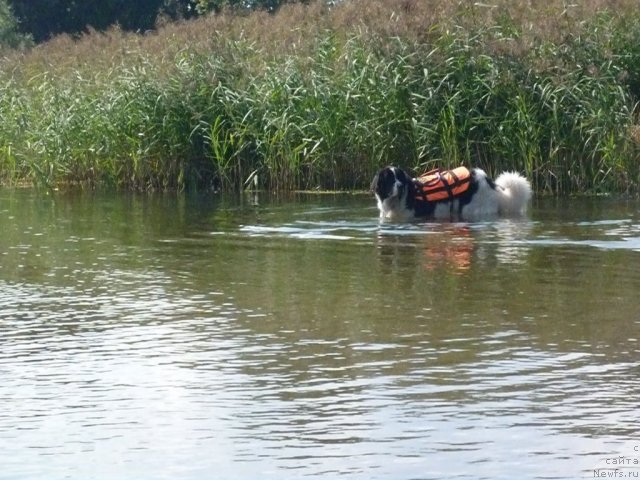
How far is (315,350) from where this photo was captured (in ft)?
23.5

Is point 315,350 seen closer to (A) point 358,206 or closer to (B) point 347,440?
(B) point 347,440

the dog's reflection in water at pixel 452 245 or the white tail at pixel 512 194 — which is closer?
the dog's reflection in water at pixel 452 245

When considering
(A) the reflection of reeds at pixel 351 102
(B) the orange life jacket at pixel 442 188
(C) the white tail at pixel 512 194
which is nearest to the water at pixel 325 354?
(B) the orange life jacket at pixel 442 188

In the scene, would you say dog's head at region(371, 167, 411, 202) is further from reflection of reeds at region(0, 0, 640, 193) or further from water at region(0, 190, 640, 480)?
reflection of reeds at region(0, 0, 640, 193)

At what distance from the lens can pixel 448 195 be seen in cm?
1369

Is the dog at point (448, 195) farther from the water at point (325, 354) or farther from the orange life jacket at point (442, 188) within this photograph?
the water at point (325, 354)

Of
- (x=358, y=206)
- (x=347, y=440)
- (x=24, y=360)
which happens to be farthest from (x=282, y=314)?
(x=358, y=206)

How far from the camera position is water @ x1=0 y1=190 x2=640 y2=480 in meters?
5.26

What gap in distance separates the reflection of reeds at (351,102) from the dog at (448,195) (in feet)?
7.62

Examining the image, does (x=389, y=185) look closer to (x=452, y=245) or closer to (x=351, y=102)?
(x=452, y=245)

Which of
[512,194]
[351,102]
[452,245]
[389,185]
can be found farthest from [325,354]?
[351,102]

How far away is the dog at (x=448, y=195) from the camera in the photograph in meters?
13.6

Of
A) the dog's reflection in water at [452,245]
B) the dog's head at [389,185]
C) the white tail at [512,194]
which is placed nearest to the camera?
the dog's reflection in water at [452,245]

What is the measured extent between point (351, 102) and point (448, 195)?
3731 mm
